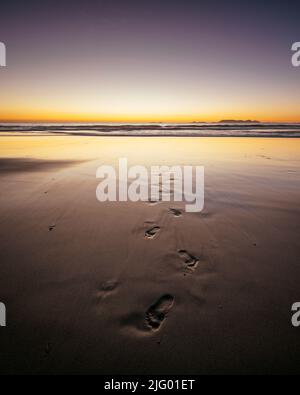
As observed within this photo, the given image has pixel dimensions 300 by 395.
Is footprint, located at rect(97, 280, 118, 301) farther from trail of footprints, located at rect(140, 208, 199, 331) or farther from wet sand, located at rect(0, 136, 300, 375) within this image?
trail of footprints, located at rect(140, 208, 199, 331)

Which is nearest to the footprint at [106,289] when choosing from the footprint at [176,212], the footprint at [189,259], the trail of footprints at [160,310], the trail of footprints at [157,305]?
the trail of footprints at [157,305]

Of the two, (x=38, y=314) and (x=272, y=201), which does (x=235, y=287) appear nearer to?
(x=38, y=314)

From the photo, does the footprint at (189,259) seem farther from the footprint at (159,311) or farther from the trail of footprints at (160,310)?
the footprint at (159,311)

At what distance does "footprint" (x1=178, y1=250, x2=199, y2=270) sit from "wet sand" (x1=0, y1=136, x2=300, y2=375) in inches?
0.5

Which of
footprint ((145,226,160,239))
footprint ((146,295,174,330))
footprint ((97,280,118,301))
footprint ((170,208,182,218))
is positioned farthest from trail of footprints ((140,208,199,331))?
footprint ((170,208,182,218))

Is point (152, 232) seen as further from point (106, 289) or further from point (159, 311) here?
point (159, 311)

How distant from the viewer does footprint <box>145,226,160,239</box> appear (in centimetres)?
304

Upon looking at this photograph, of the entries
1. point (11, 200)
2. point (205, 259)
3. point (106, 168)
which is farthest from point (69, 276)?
point (106, 168)

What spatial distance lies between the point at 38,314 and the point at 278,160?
851 centimetres

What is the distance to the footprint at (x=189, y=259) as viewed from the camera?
2420mm

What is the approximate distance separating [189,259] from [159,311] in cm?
79

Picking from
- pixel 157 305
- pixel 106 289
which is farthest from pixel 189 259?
pixel 106 289

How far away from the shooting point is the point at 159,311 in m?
1.89

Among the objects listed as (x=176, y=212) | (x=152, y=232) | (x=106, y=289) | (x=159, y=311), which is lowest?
(x=159, y=311)
